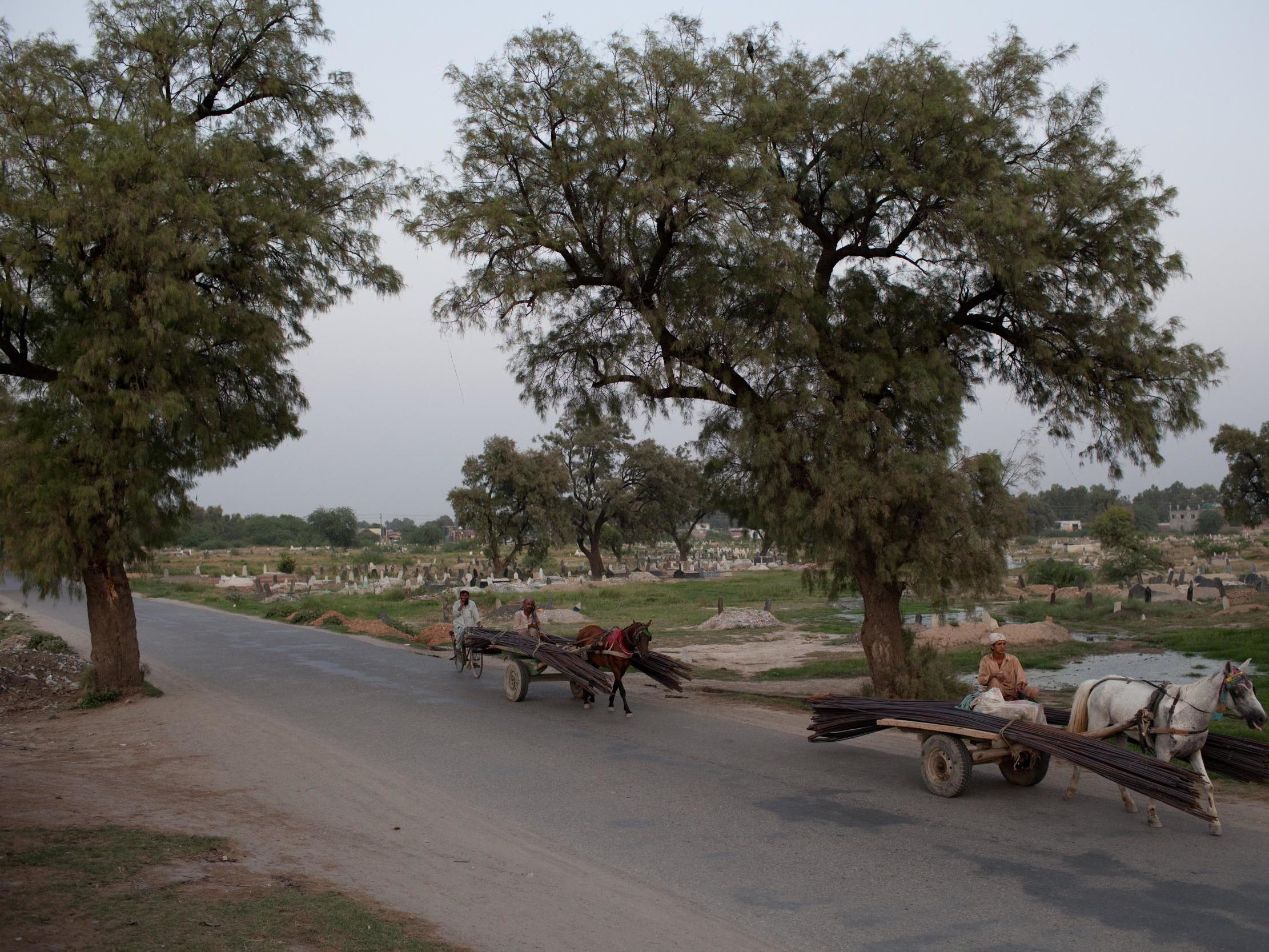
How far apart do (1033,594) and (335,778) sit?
36.8 m

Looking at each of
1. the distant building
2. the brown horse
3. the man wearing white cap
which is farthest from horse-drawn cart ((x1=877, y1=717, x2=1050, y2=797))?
the distant building

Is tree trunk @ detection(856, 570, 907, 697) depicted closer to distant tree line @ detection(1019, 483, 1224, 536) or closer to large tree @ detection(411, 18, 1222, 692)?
large tree @ detection(411, 18, 1222, 692)

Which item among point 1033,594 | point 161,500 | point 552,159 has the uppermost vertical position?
point 552,159

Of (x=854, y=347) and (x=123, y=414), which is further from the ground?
(x=854, y=347)

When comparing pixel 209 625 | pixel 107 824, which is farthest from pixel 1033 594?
pixel 107 824

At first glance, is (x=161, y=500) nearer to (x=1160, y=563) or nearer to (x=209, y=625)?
(x=209, y=625)

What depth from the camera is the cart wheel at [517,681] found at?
15109mm

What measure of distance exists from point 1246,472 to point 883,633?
29.2m

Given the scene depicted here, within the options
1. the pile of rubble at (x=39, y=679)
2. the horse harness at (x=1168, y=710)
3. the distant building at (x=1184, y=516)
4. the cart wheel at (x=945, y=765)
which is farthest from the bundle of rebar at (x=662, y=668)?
the distant building at (x=1184, y=516)

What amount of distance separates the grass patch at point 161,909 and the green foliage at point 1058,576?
42.9m

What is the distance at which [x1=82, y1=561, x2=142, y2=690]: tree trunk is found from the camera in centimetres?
1547

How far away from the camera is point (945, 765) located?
904 centimetres

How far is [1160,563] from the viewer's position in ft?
159

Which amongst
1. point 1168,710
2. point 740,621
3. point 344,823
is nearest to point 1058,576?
point 740,621
